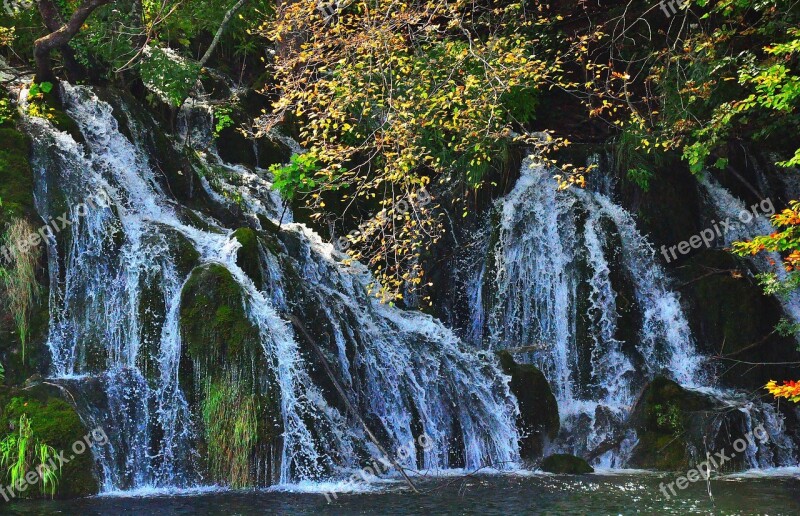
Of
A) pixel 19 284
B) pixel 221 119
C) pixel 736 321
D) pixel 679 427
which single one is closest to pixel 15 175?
pixel 19 284

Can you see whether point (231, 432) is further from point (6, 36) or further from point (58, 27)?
point (6, 36)

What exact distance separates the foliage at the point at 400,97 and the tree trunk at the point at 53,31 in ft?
7.71

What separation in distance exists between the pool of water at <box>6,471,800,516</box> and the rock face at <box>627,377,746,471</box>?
1.07 m

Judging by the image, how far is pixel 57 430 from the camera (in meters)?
8.28

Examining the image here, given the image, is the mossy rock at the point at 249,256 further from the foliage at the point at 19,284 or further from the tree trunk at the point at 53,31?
the tree trunk at the point at 53,31

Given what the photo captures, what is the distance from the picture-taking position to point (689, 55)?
12492 millimetres

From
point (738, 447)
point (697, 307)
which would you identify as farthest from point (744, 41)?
point (738, 447)

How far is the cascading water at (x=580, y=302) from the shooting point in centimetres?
1248

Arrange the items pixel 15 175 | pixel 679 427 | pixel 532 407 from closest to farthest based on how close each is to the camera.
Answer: pixel 15 175, pixel 679 427, pixel 532 407

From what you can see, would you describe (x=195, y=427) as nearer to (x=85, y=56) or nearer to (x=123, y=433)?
(x=123, y=433)

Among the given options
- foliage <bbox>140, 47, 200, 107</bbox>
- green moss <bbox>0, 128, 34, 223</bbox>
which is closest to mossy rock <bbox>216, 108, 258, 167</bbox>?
foliage <bbox>140, 47, 200, 107</bbox>

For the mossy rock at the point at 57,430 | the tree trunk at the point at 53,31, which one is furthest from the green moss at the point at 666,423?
the tree trunk at the point at 53,31

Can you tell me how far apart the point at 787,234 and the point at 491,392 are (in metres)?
4.20

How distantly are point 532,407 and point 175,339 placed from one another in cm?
470
